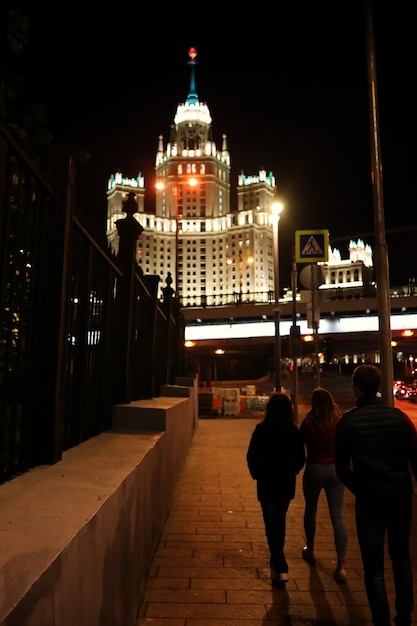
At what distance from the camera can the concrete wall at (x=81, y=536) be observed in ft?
6.15

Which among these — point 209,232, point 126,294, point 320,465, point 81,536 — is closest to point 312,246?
point 126,294

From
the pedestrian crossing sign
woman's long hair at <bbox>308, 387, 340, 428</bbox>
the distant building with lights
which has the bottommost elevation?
woman's long hair at <bbox>308, 387, 340, 428</bbox>

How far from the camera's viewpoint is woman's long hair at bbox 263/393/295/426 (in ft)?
15.9

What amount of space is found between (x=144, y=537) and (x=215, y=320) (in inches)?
1524

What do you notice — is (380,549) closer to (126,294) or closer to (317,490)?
(317,490)

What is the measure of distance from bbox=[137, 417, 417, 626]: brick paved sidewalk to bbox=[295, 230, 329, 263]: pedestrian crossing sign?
19.7 feet

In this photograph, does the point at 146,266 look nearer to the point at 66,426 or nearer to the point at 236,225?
the point at 236,225

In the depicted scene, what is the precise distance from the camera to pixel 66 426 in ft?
14.1

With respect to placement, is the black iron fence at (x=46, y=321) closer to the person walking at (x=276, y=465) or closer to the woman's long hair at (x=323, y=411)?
the person walking at (x=276, y=465)

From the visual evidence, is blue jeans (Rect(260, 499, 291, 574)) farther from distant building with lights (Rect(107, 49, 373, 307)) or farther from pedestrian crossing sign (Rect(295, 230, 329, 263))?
distant building with lights (Rect(107, 49, 373, 307))

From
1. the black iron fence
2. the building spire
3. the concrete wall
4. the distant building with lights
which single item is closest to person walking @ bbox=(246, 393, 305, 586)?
the concrete wall

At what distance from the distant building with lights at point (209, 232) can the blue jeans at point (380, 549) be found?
10921 cm

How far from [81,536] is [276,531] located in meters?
2.75

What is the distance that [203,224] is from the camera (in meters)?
140
